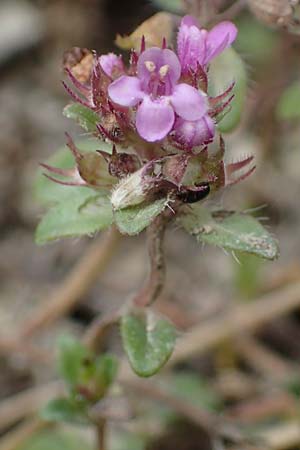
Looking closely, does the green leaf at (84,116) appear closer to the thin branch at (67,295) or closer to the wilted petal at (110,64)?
the wilted petal at (110,64)

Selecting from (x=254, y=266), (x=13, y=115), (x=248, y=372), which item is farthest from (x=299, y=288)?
(x=13, y=115)

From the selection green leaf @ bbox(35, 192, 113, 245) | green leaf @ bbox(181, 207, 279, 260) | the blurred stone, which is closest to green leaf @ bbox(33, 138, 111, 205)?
green leaf @ bbox(35, 192, 113, 245)

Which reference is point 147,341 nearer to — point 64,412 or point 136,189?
point 64,412

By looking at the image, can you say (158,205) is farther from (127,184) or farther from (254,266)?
(254,266)

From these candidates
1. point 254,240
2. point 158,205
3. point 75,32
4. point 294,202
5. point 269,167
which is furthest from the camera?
point 75,32

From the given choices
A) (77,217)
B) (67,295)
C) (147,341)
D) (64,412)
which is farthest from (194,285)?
(77,217)

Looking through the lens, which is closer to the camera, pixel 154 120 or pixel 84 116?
pixel 154 120

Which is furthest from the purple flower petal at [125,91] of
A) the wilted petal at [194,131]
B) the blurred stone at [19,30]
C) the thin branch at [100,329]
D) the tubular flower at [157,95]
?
the blurred stone at [19,30]
